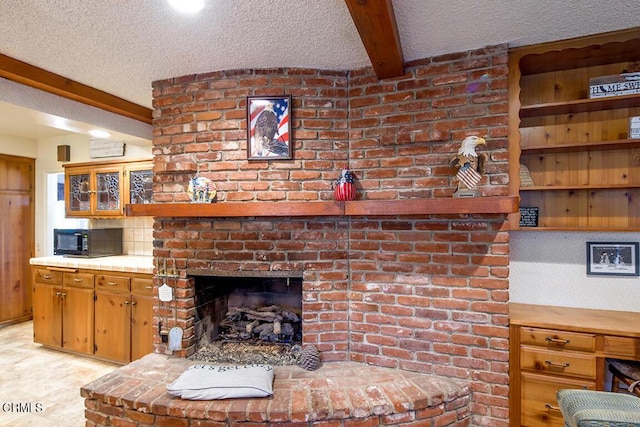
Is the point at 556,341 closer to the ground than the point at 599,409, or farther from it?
closer to the ground

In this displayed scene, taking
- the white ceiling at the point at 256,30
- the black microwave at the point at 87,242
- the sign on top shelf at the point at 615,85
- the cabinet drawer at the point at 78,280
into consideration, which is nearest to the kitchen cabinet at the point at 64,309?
the cabinet drawer at the point at 78,280

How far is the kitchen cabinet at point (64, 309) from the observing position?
3053 millimetres

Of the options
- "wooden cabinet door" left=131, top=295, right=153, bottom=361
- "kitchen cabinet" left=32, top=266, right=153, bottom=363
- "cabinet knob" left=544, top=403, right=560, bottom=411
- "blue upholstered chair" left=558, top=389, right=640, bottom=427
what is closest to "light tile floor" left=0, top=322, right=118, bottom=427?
"kitchen cabinet" left=32, top=266, right=153, bottom=363

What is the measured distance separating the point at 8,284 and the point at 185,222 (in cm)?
351

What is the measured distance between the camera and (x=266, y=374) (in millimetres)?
1855

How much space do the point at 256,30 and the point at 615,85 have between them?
2.08 metres

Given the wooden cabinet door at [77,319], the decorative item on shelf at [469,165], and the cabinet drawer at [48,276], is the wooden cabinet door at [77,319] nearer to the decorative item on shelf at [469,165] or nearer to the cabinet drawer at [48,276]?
the cabinet drawer at [48,276]

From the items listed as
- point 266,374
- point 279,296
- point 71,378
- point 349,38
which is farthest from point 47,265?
point 349,38

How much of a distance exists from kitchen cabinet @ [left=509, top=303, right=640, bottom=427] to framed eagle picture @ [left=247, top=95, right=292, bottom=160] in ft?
5.75

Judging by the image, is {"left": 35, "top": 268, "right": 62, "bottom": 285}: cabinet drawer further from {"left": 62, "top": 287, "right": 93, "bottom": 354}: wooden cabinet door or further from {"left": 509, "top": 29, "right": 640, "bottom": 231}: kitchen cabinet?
{"left": 509, "top": 29, "right": 640, "bottom": 231}: kitchen cabinet

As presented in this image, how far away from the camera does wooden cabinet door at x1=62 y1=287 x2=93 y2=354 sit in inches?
120

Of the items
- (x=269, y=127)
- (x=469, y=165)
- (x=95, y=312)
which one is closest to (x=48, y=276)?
(x=95, y=312)

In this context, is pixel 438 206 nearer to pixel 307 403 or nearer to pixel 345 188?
pixel 345 188

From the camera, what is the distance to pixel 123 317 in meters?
2.87
